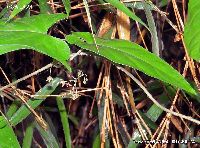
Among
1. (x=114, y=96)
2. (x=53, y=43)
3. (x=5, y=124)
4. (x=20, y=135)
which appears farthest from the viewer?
(x=20, y=135)

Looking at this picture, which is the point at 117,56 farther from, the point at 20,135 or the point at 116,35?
the point at 20,135

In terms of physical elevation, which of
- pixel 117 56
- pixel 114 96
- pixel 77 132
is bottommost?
pixel 77 132

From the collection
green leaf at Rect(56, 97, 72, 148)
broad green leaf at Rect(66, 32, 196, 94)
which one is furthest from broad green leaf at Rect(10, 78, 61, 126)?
broad green leaf at Rect(66, 32, 196, 94)

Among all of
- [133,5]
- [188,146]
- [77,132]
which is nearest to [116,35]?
[133,5]

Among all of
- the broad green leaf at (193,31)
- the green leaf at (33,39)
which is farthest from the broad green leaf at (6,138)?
the broad green leaf at (193,31)

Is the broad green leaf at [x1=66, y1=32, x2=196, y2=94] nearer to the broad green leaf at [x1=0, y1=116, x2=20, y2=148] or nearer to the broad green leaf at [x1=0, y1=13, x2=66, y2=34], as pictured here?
the broad green leaf at [x1=0, y1=13, x2=66, y2=34]

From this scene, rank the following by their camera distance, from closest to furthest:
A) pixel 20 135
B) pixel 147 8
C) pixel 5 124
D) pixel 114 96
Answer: pixel 5 124
pixel 147 8
pixel 114 96
pixel 20 135
